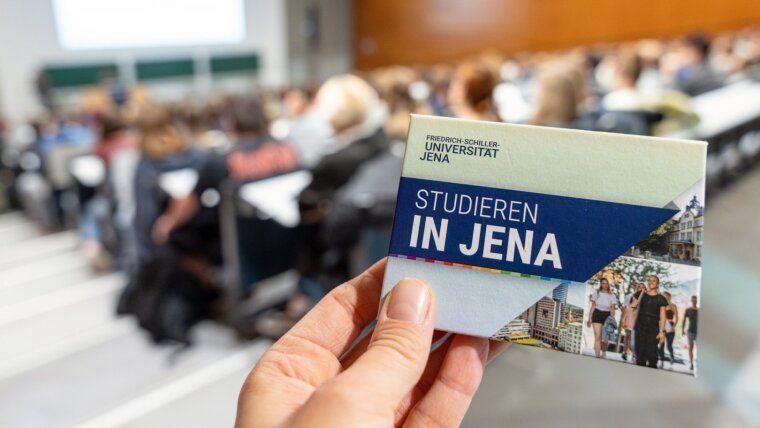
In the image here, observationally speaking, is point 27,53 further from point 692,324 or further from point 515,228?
point 692,324

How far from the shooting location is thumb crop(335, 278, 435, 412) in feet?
1.93

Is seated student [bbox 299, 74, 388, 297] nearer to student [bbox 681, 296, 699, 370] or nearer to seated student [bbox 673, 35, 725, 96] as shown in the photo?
student [bbox 681, 296, 699, 370]

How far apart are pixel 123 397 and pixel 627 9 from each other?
975 centimetres

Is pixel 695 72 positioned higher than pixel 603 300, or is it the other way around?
pixel 695 72

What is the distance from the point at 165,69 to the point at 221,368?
890 centimetres

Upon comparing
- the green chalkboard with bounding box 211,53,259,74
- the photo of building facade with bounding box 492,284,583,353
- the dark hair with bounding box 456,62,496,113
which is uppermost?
the green chalkboard with bounding box 211,53,259,74

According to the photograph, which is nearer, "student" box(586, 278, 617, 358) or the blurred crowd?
"student" box(586, 278, 617, 358)

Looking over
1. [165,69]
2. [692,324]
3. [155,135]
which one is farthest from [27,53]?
[692,324]

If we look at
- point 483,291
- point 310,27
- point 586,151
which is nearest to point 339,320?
point 483,291

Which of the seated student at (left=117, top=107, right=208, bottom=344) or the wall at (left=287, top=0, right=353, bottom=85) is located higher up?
the wall at (left=287, top=0, right=353, bottom=85)

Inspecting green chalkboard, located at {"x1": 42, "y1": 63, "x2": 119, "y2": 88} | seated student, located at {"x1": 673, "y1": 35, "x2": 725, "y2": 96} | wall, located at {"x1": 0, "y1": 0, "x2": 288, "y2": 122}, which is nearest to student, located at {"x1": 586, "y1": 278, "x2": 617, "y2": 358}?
seated student, located at {"x1": 673, "y1": 35, "x2": 725, "y2": 96}

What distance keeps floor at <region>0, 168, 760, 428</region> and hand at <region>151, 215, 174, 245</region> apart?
1.64 feet

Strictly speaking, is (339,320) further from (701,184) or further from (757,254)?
(757,254)

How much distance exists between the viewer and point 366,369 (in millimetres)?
593
